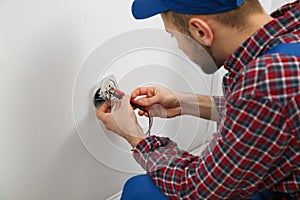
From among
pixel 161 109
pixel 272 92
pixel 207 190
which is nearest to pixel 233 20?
pixel 272 92

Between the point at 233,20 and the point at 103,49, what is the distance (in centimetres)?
37

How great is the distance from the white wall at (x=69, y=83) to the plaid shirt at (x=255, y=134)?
0.29 metres

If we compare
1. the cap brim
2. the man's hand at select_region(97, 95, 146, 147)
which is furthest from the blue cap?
the man's hand at select_region(97, 95, 146, 147)

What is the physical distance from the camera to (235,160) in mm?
770

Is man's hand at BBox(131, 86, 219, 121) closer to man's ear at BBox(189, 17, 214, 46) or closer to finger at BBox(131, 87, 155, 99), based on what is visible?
finger at BBox(131, 87, 155, 99)

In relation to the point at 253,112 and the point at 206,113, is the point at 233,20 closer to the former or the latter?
the point at 253,112

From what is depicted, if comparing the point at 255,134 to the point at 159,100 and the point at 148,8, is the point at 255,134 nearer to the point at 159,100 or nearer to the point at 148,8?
the point at 148,8

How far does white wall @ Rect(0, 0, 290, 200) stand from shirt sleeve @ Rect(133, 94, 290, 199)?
276 mm

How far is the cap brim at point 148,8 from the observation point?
82 centimetres

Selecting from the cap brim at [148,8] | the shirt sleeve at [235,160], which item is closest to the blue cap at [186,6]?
the cap brim at [148,8]

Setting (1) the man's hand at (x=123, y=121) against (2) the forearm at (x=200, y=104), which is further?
(2) the forearm at (x=200, y=104)

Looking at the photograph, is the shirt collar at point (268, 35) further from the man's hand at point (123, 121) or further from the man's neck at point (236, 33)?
the man's hand at point (123, 121)

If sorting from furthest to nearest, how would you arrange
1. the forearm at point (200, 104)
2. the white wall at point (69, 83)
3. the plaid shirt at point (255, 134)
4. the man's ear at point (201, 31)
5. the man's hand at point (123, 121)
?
the forearm at point (200, 104), the man's hand at point (123, 121), the white wall at point (69, 83), the man's ear at point (201, 31), the plaid shirt at point (255, 134)

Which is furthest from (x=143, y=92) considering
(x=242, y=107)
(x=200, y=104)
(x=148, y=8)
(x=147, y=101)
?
(x=242, y=107)
